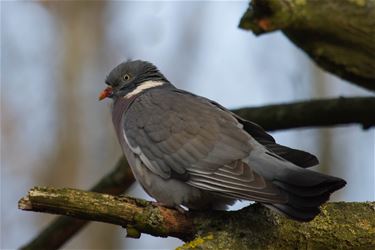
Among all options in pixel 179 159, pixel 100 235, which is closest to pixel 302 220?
pixel 179 159

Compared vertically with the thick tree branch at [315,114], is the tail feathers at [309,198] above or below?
above

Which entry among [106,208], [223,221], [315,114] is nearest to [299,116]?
[315,114]

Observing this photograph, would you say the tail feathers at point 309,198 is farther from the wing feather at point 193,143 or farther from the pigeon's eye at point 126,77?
the pigeon's eye at point 126,77

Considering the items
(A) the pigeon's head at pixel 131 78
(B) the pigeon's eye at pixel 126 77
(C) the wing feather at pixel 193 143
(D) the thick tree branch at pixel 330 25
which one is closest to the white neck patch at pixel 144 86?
(A) the pigeon's head at pixel 131 78

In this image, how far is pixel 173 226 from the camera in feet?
13.8

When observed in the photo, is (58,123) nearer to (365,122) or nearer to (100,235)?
(100,235)

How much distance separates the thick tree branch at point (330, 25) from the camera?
5312mm

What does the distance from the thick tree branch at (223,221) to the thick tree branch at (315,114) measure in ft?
5.80

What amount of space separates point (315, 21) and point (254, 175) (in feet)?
5.28

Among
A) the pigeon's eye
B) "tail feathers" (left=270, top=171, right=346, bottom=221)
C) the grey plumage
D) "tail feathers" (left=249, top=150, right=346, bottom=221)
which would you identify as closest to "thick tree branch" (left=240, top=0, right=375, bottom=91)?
the grey plumage

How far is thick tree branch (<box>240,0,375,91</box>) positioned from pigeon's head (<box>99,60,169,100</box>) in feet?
2.67

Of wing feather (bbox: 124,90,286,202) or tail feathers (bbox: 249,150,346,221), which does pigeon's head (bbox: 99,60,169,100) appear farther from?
tail feathers (bbox: 249,150,346,221)

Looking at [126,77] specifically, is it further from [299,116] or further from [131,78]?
[299,116]

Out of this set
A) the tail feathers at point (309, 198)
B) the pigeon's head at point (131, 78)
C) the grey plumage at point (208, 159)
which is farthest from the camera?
the pigeon's head at point (131, 78)
